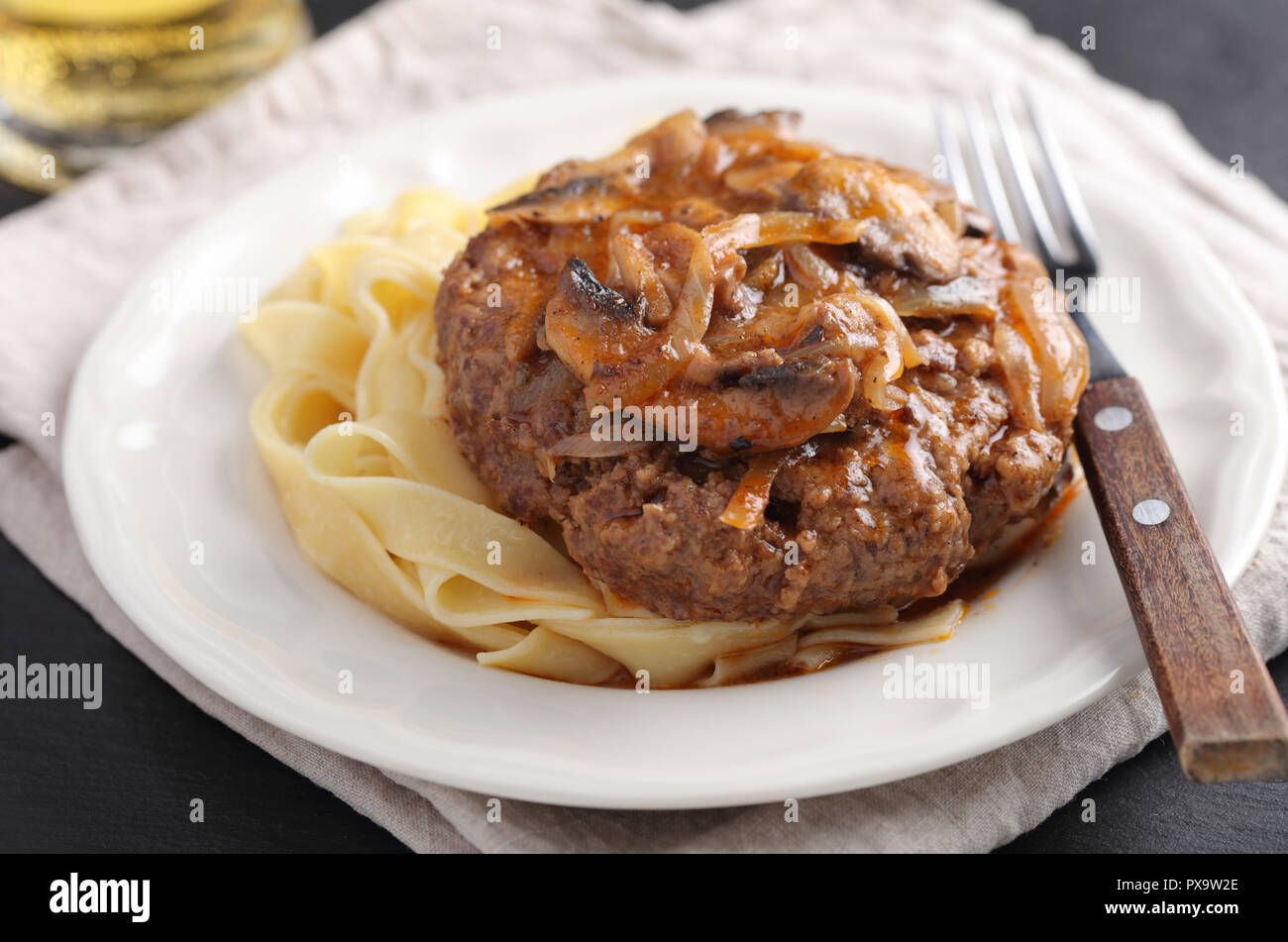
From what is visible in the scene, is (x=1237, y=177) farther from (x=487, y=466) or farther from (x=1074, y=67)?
(x=487, y=466)

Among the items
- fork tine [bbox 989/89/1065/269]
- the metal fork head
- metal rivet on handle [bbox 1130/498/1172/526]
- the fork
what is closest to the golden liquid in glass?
the metal fork head

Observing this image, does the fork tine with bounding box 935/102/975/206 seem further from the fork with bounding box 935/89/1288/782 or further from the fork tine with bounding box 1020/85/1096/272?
the fork with bounding box 935/89/1288/782

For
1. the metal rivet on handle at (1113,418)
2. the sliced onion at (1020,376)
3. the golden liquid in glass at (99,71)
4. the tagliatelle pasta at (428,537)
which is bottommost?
the tagliatelle pasta at (428,537)

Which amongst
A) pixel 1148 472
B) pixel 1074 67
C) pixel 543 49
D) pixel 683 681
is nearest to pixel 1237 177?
pixel 1074 67

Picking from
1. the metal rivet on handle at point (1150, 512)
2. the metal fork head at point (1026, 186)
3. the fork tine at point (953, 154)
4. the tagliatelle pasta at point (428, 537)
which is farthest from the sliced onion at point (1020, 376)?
the fork tine at point (953, 154)

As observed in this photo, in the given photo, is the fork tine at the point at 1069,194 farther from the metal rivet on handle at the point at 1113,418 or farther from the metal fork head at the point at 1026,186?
the metal rivet on handle at the point at 1113,418

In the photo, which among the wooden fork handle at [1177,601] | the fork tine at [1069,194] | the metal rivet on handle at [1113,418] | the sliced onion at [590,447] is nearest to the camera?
the wooden fork handle at [1177,601]
